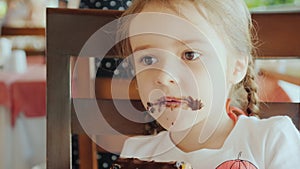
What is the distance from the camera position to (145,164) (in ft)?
1.59

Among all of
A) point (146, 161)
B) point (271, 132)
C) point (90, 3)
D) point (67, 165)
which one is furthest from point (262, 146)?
point (90, 3)

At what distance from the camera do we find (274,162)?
1.49ft

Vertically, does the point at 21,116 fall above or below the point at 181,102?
below

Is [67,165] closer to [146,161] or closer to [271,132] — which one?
[146,161]

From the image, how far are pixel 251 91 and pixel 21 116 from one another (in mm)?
1357

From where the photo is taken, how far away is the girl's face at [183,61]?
46 centimetres

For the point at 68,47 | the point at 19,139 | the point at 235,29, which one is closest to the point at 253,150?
the point at 235,29

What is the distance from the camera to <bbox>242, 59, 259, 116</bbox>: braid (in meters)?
0.50

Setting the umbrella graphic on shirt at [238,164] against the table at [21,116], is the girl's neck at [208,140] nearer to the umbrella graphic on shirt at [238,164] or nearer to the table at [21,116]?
the umbrella graphic on shirt at [238,164]

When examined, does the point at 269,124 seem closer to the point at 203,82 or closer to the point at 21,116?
the point at 203,82

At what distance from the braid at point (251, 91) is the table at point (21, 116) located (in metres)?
1.28

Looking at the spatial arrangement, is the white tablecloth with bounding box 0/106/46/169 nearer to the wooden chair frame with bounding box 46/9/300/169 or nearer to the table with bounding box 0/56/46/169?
the table with bounding box 0/56/46/169

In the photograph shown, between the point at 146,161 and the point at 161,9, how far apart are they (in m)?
0.16

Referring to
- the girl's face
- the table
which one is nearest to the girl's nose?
the girl's face
